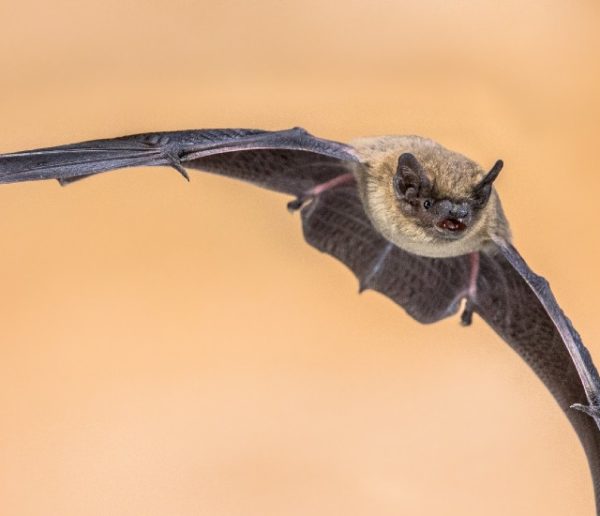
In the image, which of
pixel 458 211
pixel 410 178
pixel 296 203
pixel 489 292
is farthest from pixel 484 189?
pixel 296 203

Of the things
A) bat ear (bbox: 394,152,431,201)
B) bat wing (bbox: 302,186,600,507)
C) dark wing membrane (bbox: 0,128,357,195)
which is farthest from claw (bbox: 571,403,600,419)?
dark wing membrane (bbox: 0,128,357,195)

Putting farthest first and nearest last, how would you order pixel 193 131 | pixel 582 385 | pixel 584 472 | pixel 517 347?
pixel 584 472 → pixel 517 347 → pixel 582 385 → pixel 193 131

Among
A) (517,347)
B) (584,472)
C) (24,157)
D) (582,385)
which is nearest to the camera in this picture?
(24,157)

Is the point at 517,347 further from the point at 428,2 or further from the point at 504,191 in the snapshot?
the point at 428,2

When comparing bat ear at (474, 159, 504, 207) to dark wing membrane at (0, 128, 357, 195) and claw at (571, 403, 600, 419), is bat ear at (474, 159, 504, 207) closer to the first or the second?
dark wing membrane at (0, 128, 357, 195)

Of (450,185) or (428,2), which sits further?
(428,2)

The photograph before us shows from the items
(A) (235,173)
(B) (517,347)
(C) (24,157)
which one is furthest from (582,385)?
(C) (24,157)
